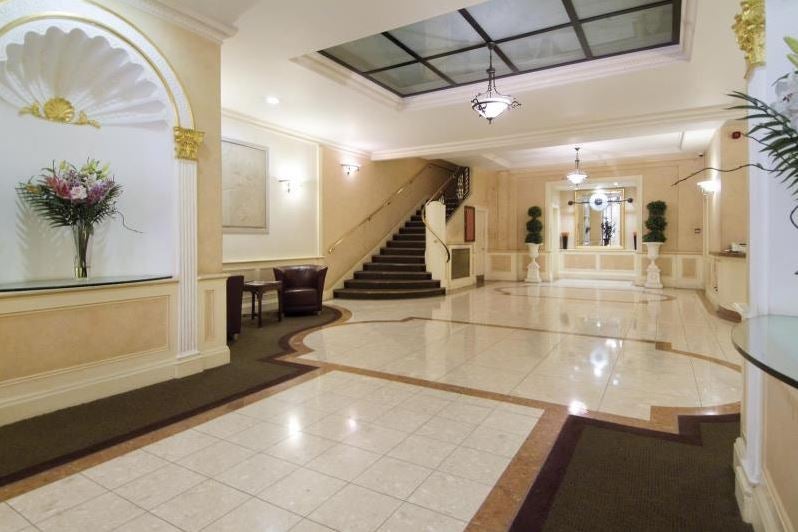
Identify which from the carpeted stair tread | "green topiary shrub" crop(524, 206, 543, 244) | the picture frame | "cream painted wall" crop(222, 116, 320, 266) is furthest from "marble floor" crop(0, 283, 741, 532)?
"green topiary shrub" crop(524, 206, 543, 244)

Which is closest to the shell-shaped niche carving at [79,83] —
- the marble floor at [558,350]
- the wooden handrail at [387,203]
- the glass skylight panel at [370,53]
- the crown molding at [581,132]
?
the glass skylight panel at [370,53]

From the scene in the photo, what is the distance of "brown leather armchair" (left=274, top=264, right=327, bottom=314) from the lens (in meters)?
7.06

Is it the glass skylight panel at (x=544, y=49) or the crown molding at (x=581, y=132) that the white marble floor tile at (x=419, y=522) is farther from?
the crown molding at (x=581, y=132)

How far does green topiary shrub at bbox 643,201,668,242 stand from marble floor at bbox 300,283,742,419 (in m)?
3.33

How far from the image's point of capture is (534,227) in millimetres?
13000

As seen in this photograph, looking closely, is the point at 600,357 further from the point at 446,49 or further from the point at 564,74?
the point at 446,49

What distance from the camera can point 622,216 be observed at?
1479 cm

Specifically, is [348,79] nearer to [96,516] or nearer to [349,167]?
[349,167]

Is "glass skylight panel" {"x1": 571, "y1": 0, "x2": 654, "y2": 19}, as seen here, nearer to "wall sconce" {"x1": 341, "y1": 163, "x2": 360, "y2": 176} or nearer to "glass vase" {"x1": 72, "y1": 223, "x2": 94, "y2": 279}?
"glass vase" {"x1": 72, "y1": 223, "x2": 94, "y2": 279}

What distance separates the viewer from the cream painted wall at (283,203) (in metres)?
7.24

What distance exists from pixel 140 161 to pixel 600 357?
4.88 meters

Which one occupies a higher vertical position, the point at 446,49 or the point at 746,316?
the point at 446,49

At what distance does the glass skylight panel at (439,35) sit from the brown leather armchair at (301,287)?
3801 mm

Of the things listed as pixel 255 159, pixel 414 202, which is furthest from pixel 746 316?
pixel 414 202
